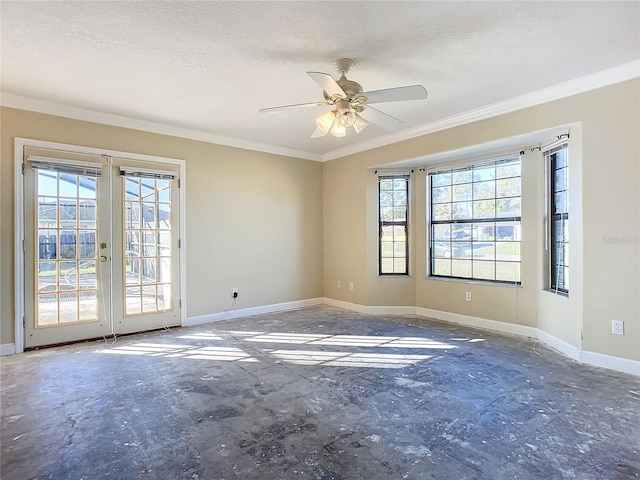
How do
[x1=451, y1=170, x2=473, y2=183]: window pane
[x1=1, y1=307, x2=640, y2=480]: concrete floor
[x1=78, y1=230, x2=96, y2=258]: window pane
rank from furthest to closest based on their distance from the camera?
[x1=451, y1=170, x2=473, y2=183]: window pane → [x1=78, y1=230, x2=96, y2=258]: window pane → [x1=1, y1=307, x2=640, y2=480]: concrete floor

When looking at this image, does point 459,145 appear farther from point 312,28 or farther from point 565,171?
point 312,28

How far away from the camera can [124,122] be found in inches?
170

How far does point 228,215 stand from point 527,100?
13.2 feet

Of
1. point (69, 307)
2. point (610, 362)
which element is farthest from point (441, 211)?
point (69, 307)

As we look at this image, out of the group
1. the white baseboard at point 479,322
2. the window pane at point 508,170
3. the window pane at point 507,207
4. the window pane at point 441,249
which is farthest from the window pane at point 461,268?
the window pane at point 508,170

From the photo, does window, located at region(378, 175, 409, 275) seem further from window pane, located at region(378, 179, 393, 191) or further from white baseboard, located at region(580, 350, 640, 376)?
white baseboard, located at region(580, 350, 640, 376)

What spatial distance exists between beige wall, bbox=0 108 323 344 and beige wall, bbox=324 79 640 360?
1616mm

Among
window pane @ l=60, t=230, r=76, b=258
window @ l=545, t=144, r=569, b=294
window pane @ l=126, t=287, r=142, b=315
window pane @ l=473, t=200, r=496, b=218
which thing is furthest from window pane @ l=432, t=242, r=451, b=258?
window pane @ l=60, t=230, r=76, b=258

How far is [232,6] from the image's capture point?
2.18 metres

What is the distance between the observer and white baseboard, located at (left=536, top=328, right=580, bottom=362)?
11.2 ft

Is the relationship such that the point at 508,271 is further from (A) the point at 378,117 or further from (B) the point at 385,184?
(A) the point at 378,117

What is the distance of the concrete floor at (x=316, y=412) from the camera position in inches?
73.9

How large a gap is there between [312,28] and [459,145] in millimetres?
2659

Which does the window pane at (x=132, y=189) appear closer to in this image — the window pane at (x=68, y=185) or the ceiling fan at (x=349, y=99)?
the window pane at (x=68, y=185)
